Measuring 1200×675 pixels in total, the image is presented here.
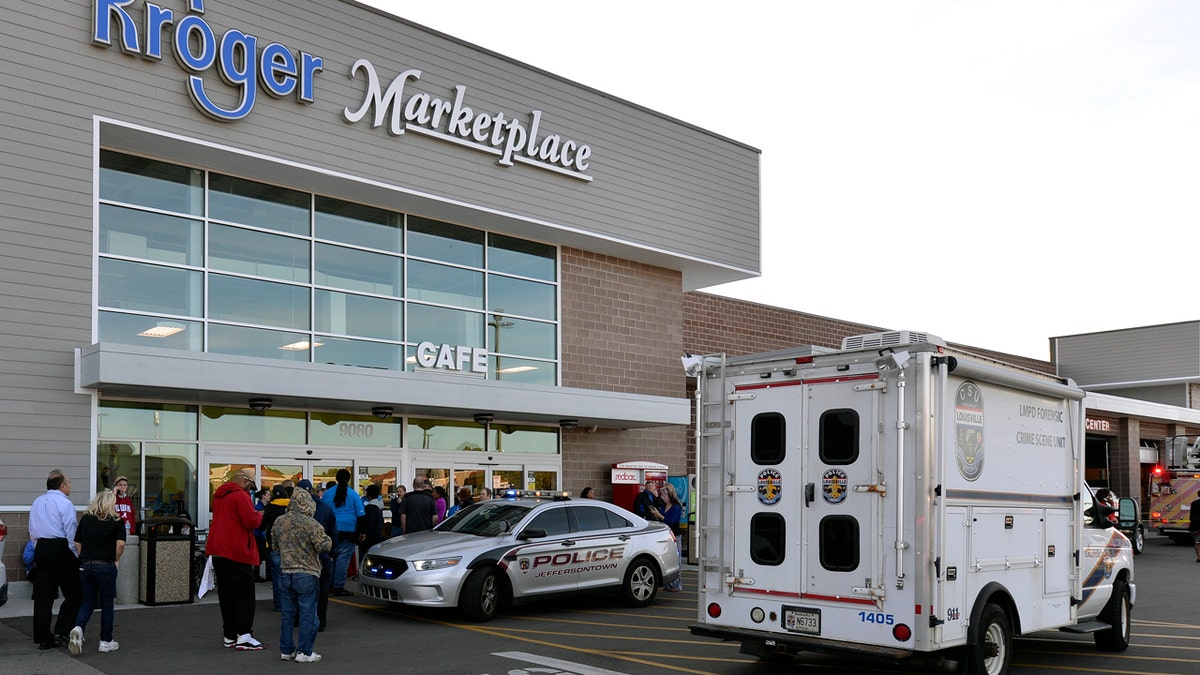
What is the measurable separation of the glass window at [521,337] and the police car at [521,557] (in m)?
6.37

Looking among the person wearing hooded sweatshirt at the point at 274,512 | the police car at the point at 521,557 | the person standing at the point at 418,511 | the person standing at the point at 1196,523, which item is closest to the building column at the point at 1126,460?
the person standing at the point at 1196,523

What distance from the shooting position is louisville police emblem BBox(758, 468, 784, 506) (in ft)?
31.4

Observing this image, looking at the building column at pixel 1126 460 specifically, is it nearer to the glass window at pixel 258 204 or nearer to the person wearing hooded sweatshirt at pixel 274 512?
the glass window at pixel 258 204

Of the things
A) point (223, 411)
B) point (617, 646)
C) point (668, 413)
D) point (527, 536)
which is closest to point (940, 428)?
point (617, 646)

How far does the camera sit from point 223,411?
58.0 feet

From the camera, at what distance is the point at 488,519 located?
1456 cm

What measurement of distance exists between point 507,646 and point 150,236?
947 centimetres

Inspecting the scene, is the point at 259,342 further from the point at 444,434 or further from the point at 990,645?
the point at 990,645

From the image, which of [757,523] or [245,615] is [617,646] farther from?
[245,615]

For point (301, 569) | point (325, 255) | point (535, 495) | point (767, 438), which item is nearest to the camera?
point (767, 438)

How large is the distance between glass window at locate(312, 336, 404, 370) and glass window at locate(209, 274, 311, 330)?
1.61 feet

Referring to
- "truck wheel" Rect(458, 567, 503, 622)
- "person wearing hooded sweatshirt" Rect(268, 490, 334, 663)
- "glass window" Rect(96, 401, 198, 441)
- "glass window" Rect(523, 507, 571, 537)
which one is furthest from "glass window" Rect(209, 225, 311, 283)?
"person wearing hooded sweatshirt" Rect(268, 490, 334, 663)

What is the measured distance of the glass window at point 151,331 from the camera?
1634cm

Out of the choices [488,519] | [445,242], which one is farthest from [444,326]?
[488,519]
